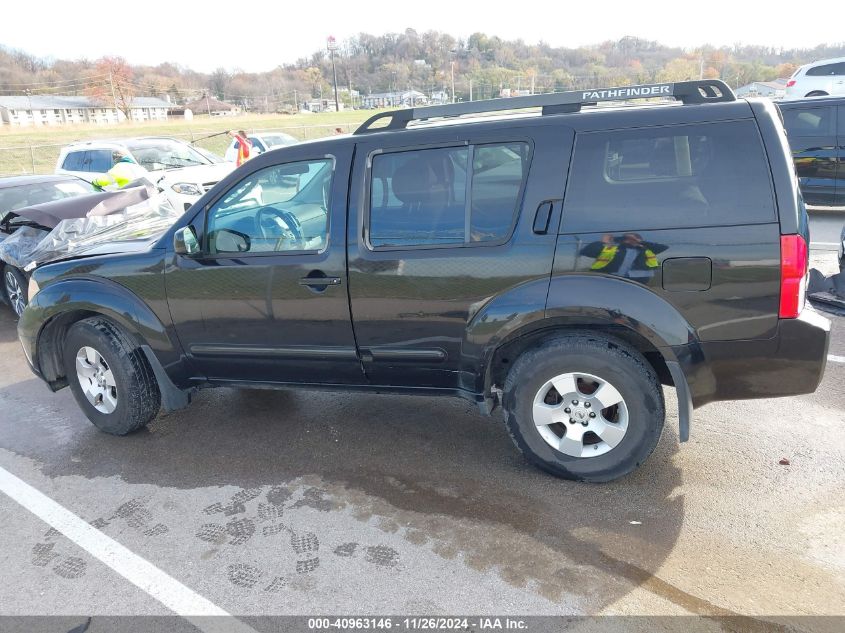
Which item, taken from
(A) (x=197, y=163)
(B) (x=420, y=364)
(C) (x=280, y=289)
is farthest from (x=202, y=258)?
(A) (x=197, y=163)

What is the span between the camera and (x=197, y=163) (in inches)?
531

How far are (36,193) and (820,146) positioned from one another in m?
10.8

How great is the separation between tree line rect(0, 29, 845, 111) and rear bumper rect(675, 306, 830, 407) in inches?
252

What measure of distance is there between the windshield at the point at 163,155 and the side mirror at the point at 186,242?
10.0 metres

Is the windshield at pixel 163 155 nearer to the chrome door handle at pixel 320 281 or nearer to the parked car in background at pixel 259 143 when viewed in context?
the parked car in background at pixel 259 143

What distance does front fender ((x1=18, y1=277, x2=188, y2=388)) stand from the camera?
4191mm

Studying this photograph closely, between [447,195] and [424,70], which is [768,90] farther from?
[424,70]

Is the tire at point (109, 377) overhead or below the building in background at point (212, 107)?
below

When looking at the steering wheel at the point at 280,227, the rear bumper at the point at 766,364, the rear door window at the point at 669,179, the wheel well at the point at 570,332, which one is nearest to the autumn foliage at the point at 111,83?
the steering wheel at the point at 280,227

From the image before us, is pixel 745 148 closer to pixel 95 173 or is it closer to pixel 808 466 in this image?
pixel 808 466

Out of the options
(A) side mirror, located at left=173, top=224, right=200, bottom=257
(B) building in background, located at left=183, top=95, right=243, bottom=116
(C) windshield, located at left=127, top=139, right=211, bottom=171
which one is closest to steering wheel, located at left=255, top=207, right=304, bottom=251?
(A) side mirror, located at left=173, top=224, right=200, bottom=257

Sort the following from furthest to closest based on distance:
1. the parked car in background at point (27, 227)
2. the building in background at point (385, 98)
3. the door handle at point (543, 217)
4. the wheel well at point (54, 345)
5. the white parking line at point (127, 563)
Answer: the building in background at point (385, 98)
the parked car in background at point (27, 227)
the wheel well at point (54, 345)
the door handle at point (543, 217)
the white parking line at point (127, 563)

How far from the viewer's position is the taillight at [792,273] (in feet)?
9.72

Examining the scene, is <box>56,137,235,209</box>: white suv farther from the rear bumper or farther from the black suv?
the rear bumper
